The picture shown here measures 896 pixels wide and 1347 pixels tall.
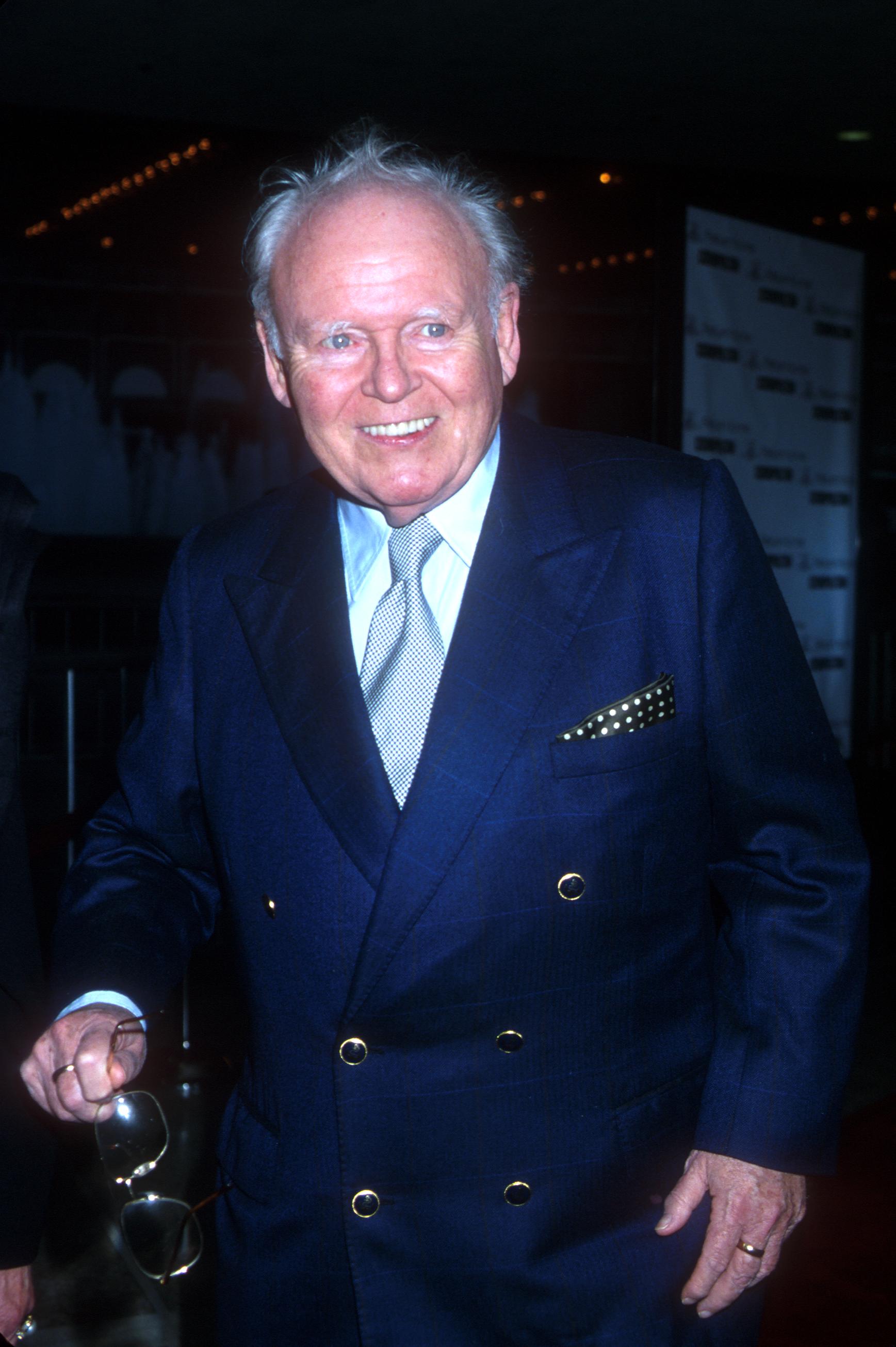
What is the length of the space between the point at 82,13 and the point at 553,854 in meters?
5.33

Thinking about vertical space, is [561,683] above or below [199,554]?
below

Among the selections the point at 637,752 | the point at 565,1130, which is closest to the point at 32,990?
the point at 565,1130

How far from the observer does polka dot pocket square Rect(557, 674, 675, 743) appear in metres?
1.37

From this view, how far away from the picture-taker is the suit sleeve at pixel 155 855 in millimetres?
1454

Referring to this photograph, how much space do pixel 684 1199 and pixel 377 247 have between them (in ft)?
3.60

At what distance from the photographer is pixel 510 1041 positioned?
1345 mm

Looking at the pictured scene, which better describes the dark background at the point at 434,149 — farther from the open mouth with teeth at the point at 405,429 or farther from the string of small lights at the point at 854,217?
the open mouth with teeth at the point at 405,429

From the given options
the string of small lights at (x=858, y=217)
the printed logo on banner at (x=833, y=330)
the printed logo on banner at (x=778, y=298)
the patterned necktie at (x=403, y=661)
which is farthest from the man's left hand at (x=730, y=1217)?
the string of small lights at (x=858, y=217)

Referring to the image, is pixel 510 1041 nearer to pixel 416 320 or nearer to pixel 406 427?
pixel 406 427

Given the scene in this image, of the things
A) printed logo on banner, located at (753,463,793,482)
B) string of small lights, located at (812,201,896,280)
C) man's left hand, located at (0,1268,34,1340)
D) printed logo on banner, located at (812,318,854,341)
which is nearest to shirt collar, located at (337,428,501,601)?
man's left hand, located at (0,1268,34,1340)

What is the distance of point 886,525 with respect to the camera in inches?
330

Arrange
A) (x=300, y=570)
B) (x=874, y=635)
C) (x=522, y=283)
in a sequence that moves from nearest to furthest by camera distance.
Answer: (x=300, y=570) < (x=522, y=283) < (x=874, y=635)

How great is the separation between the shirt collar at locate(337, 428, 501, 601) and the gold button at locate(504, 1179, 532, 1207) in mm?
679

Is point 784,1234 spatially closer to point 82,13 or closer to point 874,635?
point 82,13
